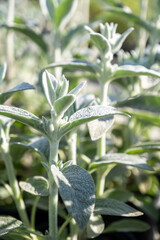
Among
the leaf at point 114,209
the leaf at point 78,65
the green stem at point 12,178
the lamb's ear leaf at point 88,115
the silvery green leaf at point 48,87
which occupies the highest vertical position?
the leaf at point 78,65

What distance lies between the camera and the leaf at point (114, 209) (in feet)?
1.79

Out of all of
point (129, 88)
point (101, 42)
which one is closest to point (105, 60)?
point (101, 42)

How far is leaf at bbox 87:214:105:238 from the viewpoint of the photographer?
570 millimetres

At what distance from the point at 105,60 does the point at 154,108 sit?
15cm

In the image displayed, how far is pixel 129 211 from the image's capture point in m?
0.55

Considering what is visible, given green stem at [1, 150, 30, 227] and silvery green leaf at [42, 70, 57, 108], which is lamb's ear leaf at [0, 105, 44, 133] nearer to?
silvery green leaf at [42, 70, 57, 108]

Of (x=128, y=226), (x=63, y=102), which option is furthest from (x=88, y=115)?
(x=128, y=226)

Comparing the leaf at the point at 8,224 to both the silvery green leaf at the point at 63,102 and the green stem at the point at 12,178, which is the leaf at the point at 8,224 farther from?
the silvery green leaf at the point at 63,102

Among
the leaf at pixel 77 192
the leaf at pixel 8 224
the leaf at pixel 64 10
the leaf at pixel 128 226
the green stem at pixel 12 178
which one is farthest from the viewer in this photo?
the leaf at pixel 64 10

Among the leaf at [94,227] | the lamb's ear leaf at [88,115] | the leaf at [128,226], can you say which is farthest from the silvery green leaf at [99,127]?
the leaf at [128,226]

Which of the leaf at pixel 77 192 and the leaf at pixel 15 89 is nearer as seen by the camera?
the leaf at pixel 77 192

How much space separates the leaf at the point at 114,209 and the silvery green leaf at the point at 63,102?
0.69 feet

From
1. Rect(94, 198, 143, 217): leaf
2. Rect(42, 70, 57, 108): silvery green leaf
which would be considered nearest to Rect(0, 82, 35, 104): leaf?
Rect(42, 70, 57, 108): silvery green leaf

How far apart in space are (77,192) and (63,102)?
0.42 feet
